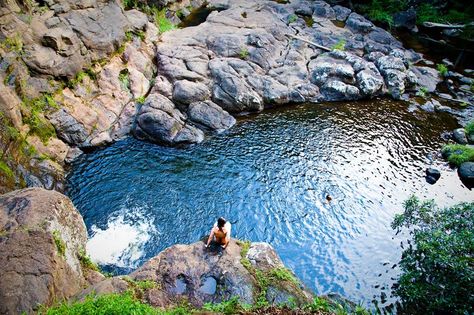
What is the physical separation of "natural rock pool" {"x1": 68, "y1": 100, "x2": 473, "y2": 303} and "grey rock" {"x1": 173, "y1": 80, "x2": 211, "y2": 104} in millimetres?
3175

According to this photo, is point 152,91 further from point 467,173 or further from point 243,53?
point 467,173

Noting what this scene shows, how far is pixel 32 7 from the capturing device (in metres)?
21.9

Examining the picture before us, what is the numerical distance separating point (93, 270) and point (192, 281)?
3774mm

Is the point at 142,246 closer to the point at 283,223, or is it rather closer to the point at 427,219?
the point at 283,223

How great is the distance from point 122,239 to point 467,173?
19446 millimetres

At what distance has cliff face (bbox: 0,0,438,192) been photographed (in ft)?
63.6

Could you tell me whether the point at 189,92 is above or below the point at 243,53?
below

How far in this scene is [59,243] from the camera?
1105cm

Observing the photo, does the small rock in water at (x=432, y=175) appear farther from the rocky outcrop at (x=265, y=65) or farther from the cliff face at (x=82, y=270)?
the cliff face at (x=82, y=270)

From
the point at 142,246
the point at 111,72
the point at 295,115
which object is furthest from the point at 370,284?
the point at 111,72

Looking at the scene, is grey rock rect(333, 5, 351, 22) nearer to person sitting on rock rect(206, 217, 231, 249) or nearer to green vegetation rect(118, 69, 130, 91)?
green vegetation rect(118, 69, 130, 91)

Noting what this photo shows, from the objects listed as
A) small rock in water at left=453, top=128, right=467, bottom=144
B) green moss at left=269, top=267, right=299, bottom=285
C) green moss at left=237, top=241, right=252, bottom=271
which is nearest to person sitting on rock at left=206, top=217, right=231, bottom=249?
green moss at left=237, top=241, right=252, bottom=271

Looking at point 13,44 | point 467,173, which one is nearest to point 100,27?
point 13,44

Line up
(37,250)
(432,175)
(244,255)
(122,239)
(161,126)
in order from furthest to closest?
1. (161,126)
2. (432,175)
3. (122,239)
4. (244,255)
5. (37,250)
